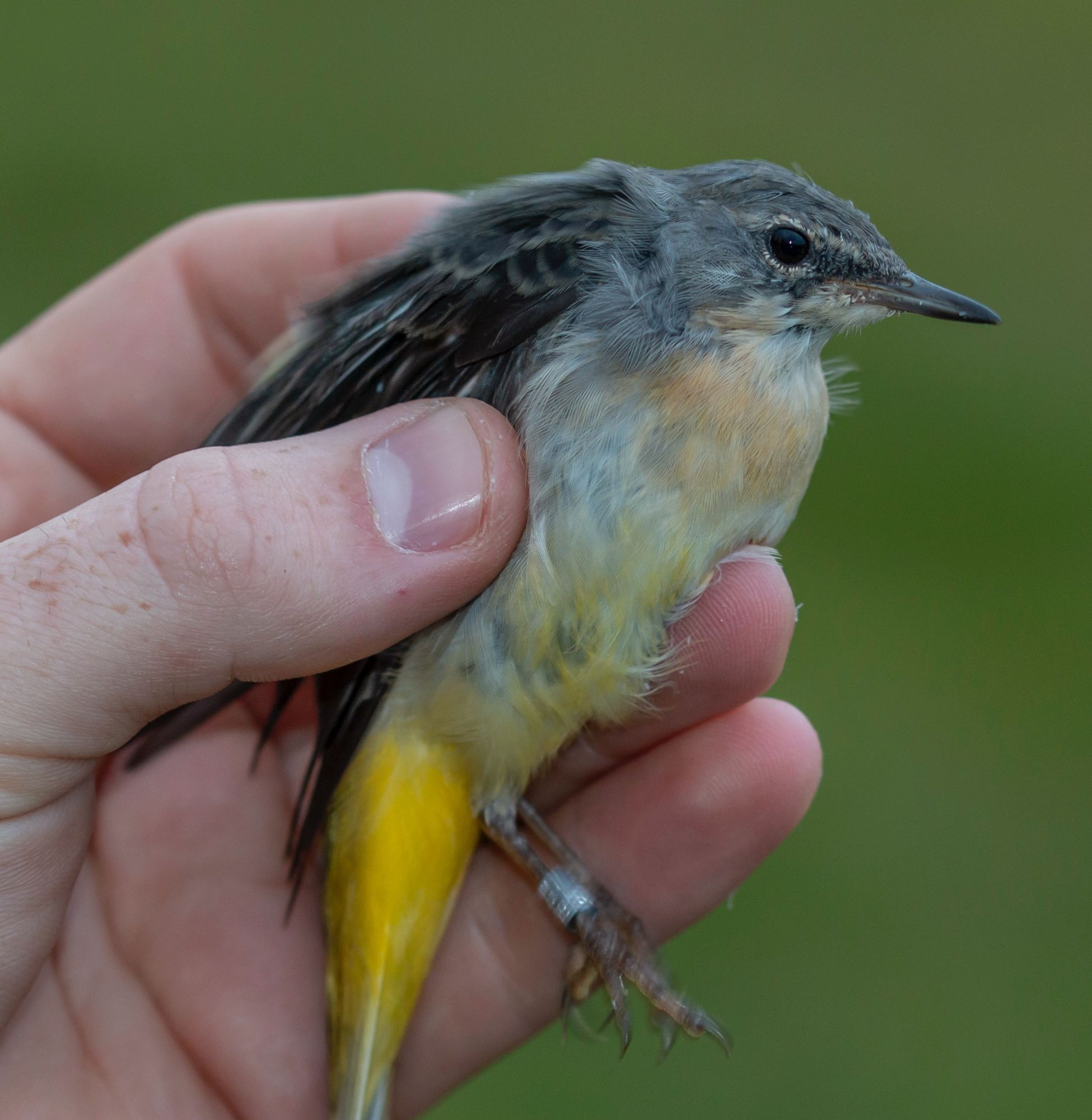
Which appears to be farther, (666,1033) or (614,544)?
(666,1033)

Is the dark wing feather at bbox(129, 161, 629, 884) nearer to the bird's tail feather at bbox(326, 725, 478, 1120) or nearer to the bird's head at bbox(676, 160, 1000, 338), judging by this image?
the bird's tail feather at bbox(326, 725, 478, 1120)

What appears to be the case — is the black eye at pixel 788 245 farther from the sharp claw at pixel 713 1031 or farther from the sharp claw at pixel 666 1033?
the sharp claw at pixel 666 1033

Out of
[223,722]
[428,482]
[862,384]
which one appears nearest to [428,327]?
[428,482]

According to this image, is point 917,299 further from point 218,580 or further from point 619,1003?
point 619,1003

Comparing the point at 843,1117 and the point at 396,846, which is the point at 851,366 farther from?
the point at 843,1117

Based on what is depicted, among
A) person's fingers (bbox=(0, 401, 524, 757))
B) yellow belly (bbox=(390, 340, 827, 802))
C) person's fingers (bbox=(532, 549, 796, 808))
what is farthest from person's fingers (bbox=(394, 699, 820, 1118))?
person's fingers (bbox=(0, 401, 524, 757))

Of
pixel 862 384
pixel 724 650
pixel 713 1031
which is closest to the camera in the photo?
pixel 724 650

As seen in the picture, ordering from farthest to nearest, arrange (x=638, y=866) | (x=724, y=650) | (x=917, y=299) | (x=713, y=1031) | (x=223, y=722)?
(x=223, y=722) → (x=638, y=866) → (x=713, y=1031) → (x=724, y=650) → (x=917, y=299)

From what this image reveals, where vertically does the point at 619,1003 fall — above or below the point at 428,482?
below
